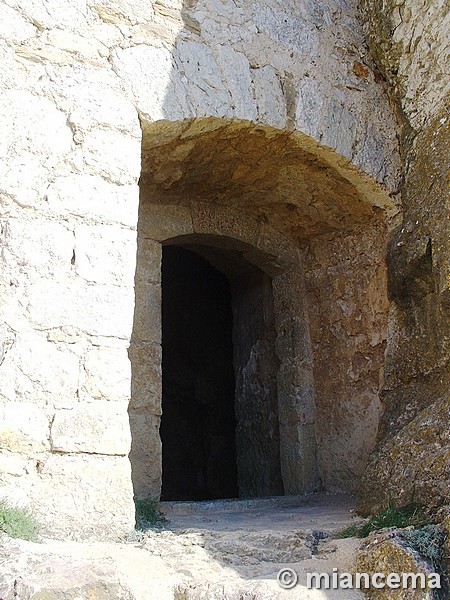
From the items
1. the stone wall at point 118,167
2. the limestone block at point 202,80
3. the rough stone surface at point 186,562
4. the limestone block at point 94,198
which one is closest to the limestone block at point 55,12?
the stone wall at point 118,167

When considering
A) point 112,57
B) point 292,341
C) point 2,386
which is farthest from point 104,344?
point 292,341

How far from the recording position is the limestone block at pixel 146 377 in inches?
158

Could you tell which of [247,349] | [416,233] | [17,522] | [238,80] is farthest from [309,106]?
[17,522]

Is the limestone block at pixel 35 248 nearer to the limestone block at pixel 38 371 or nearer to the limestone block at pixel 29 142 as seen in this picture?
the limestone block at pixel 29 142

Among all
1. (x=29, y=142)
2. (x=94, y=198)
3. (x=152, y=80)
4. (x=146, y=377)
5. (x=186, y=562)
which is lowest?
(x=186, y=562)

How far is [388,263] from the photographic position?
13.8ft

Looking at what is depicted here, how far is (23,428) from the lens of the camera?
2.75 m

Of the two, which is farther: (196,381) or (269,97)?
(196,381)

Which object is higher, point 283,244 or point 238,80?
point 238,80

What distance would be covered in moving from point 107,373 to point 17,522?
0.69 metres

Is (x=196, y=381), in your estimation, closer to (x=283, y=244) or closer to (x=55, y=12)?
(x=283, y=244)

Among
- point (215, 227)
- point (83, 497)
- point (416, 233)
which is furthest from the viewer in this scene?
point (215, 227)

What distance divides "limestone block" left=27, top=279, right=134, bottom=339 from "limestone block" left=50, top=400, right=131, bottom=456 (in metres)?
0.31

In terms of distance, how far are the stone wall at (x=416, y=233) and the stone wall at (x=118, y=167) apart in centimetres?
17
